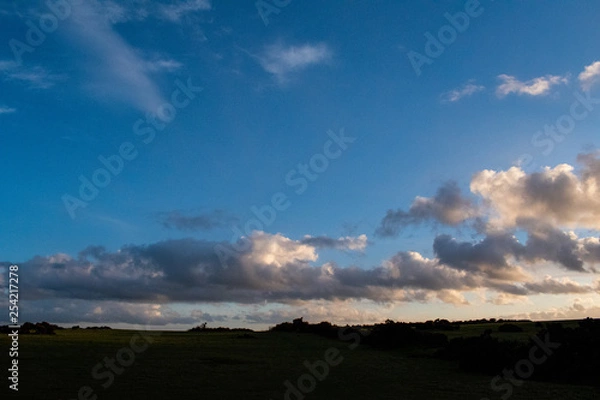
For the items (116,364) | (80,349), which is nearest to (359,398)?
(116,364)

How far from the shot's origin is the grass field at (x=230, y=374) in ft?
48.2

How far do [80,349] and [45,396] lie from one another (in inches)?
502

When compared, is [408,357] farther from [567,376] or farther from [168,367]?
[168,367]

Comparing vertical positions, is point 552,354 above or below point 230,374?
below

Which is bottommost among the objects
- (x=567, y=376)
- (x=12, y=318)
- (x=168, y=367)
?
(x=567, y=376)

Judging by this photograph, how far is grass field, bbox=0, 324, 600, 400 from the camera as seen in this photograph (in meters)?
14.7

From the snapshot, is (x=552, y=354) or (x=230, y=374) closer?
(x=230, y=374)

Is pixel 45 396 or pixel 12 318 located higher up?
pixel 12 318

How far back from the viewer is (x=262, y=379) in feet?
57.1

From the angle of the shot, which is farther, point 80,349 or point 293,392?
point 80,349

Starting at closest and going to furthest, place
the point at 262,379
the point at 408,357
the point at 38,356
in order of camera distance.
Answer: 1. the point at 262,379
2. the point at 38,356
3. the point at 408,357

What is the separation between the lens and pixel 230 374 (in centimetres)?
1845

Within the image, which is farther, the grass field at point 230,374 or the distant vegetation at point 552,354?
the distant vegetation at point 552,354

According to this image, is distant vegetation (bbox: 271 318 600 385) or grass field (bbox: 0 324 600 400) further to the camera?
distant vegetation (bbox: 271 318 600 385)
